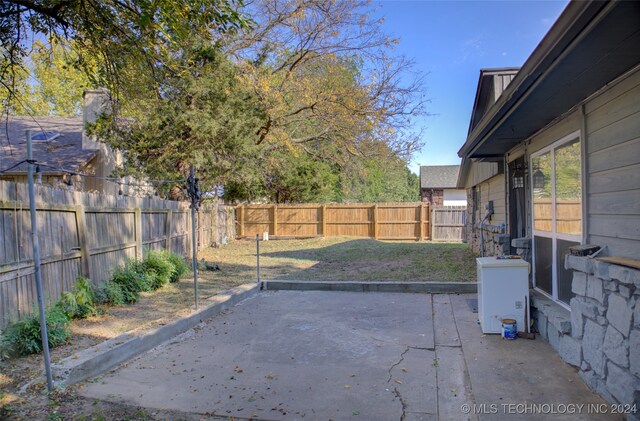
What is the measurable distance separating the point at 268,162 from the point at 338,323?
12.5 meters

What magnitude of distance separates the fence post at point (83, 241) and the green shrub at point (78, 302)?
41 cm

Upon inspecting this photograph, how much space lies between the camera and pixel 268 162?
58.0 feet

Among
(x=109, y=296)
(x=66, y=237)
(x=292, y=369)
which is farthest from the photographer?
(x=109, y=296)

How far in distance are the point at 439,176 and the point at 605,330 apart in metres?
32.2

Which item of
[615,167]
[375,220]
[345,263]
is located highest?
[615,167]

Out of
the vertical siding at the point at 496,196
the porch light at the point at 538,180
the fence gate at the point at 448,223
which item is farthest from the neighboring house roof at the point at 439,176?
the porch light at the point at 538,180

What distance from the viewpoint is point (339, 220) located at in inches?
832

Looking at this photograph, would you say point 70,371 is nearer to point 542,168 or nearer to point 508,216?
point 542,168

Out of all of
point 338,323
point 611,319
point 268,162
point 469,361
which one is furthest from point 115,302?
point 268,162

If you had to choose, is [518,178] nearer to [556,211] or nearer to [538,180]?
[538,180]

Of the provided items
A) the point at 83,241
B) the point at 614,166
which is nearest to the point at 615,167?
the point at 614,166

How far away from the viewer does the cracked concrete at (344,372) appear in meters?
3.39

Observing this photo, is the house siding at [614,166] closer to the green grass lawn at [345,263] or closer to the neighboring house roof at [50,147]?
the green grass lawn at [345,263]

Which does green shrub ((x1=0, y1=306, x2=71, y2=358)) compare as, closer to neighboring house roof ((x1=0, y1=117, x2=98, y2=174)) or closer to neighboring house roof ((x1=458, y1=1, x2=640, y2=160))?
neighboring house roof ((x1=458, y1=1, x2=640, y2=160))
